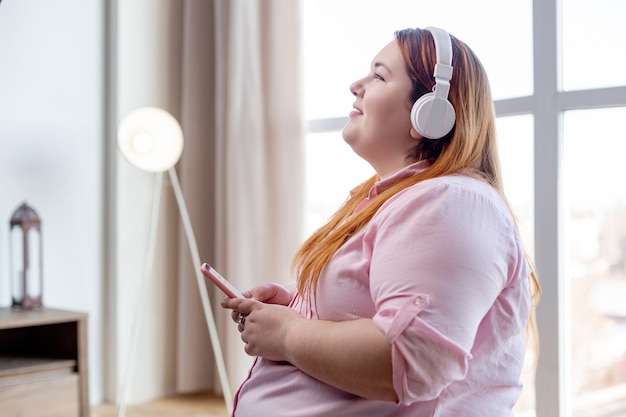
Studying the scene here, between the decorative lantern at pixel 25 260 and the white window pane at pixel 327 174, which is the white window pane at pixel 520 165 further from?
the decorative lantern at pixel 25 260

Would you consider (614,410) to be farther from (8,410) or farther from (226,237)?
(8,410)

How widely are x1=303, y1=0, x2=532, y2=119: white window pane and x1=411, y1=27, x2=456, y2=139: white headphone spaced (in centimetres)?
153

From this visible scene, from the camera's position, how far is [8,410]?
8.85ft

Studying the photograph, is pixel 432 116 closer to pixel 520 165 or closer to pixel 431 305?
pixel 431 305

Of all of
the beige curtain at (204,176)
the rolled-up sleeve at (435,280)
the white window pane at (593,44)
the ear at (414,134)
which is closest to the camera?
the rolled-up sleeve at (435,280)

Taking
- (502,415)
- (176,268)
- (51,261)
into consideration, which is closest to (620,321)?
(502,415)

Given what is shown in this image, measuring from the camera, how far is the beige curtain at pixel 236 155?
3350 mm

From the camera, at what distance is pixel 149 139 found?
10.4 feet

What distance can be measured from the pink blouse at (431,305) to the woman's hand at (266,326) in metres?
0.05

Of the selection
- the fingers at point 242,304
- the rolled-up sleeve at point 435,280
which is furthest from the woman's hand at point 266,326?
the rolled-up sleeve at point 435,280

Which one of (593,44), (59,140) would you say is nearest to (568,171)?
(593,44)

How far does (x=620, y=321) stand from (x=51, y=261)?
7.55 ft

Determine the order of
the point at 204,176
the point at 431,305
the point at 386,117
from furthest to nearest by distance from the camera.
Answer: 1. the point at 204,176
2. the point at 386,117
3. the point at 431,305

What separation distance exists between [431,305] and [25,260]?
94.9 inches
